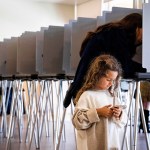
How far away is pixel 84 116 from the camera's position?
1798 mm

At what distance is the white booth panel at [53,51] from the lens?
3.17 metres

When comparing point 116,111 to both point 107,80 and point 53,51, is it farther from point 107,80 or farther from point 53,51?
point 53,51

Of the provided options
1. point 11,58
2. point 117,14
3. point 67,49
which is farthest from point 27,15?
point 117,14

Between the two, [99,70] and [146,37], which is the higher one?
[146,37]

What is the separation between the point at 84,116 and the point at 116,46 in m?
0.55

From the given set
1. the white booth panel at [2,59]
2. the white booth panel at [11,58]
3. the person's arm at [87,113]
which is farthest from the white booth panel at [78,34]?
the white booth panel at [2,59]

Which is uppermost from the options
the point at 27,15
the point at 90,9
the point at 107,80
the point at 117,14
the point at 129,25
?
the point at 90,9

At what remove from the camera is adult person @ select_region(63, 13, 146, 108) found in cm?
211

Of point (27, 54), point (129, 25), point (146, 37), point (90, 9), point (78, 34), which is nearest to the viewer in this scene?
point (146, 37)

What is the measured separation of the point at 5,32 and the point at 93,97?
276 inches

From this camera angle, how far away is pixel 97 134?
6.01 ft

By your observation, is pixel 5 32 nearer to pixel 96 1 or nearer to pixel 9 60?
pixel 96 1

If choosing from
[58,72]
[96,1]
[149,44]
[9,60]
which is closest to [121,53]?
[149,44]

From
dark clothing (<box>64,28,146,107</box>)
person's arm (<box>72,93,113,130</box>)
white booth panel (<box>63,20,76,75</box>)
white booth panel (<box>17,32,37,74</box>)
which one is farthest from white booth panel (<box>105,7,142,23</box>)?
white booth panel (<box>17,32,37,74</box>)
